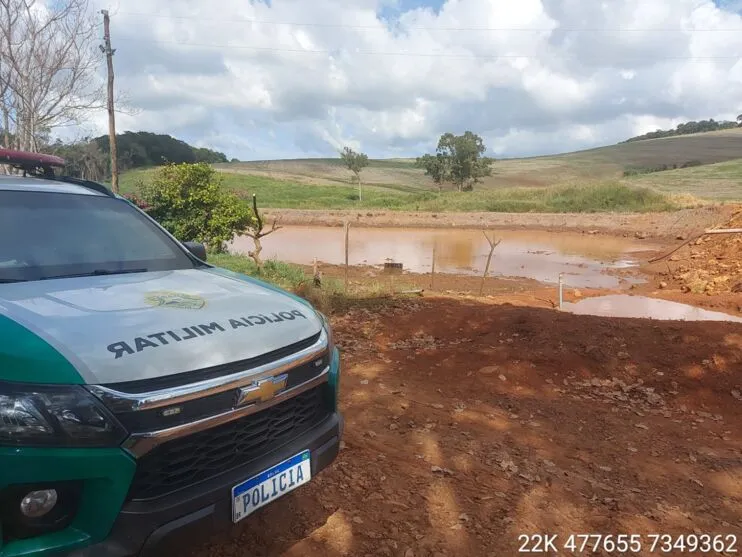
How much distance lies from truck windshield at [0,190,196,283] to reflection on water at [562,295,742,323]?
9779mm

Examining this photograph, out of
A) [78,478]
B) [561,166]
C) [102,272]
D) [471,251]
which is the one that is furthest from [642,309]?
[561,166]

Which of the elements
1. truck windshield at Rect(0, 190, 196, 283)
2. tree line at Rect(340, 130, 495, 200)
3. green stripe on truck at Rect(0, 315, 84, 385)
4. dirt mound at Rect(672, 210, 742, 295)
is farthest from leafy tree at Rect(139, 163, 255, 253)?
tree line at Rect(340, 130, 495, 200)

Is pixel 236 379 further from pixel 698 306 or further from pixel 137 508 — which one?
pixel 698 306

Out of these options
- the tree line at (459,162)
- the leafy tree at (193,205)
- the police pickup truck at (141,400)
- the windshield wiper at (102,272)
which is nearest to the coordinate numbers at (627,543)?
the police pickup truck at (141,400)

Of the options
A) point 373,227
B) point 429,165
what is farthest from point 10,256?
point 429,165

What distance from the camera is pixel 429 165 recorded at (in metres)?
59.8

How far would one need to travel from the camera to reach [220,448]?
7.07 ft

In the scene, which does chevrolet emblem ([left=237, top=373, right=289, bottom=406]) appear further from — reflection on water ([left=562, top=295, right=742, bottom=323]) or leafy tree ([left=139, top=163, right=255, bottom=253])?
leafy tree ([left=139, top=163, right=255, bottom=253])

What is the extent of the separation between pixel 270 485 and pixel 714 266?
60.4 ft

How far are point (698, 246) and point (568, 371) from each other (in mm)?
18943

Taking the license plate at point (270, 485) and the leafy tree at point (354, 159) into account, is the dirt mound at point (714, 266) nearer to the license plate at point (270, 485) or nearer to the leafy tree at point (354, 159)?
the license plate at point (270, 485)

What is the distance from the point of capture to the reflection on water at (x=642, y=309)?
1127cm

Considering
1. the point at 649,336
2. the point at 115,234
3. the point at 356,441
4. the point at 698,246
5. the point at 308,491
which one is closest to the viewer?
the point at 308,491

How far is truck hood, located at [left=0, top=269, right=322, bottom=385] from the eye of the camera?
189 cm
